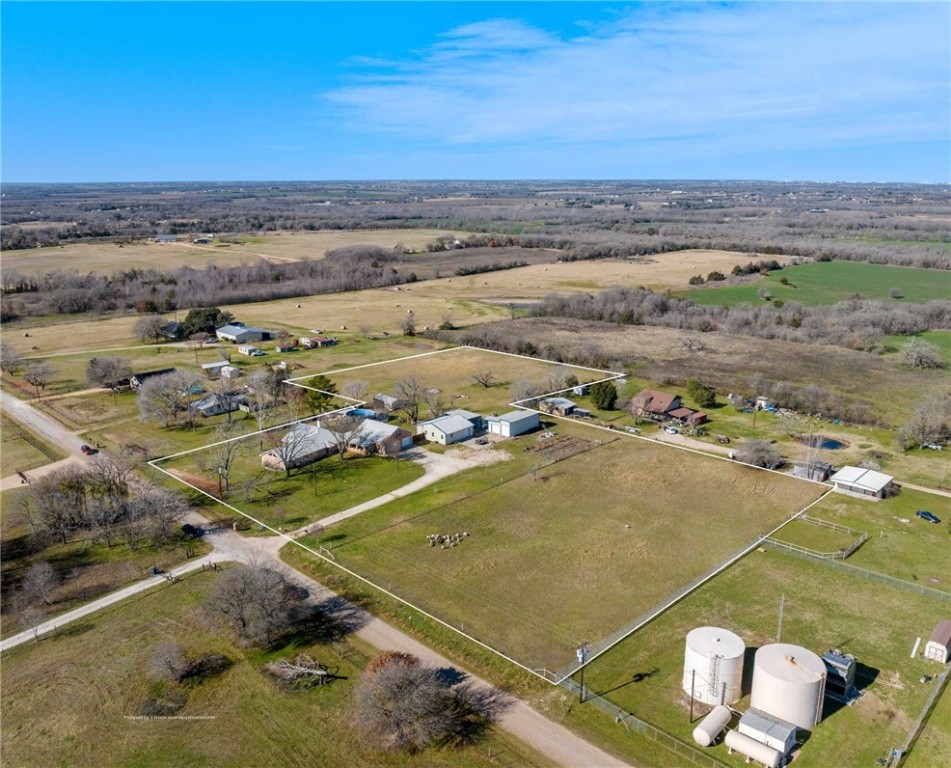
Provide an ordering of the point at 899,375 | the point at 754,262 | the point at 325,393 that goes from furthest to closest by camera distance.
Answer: the point at 754,262, the point at 899,375, the point at 325,393

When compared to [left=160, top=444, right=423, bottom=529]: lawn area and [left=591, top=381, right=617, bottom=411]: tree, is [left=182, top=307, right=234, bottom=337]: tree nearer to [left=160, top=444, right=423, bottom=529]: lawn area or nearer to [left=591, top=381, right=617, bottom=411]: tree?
[left=160, top=444, right=423, bottom=529]: lawn area

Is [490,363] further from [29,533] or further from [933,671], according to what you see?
[933,671]

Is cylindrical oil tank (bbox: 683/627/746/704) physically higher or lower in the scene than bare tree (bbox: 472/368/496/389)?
lower

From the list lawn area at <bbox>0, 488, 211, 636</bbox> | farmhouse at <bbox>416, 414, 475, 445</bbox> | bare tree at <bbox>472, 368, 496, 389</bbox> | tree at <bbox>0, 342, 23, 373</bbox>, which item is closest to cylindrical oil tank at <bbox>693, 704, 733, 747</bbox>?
lawn area at <bbox>0, 488, 211, 636</bbox>

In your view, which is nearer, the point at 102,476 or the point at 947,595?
the point at 947,595

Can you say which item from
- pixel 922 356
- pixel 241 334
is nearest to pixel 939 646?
pixel 922 356

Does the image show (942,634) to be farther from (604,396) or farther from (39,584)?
(39,584)

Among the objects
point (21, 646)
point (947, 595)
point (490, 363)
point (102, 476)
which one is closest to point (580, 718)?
point (947, 595)
